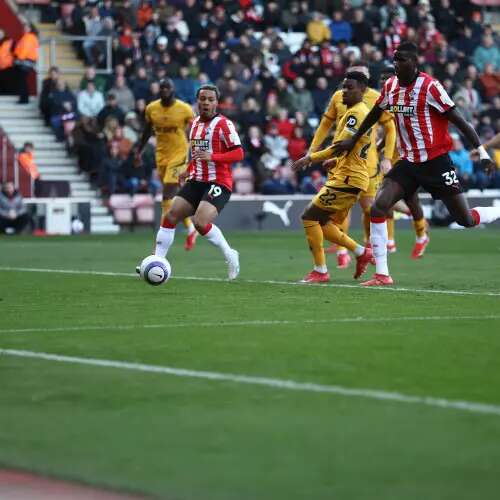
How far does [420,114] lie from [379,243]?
1315mm

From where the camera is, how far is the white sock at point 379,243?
1470cm

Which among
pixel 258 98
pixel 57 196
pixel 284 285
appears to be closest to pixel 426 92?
pixel 284 285

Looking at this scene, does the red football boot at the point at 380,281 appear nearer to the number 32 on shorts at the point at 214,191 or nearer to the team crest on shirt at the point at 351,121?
the team crest on shirt at the point at 351,121

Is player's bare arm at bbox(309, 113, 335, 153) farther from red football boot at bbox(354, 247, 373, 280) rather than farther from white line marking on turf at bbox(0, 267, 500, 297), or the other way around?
white line marking on turf at bbox(0, 267, 500, 297)

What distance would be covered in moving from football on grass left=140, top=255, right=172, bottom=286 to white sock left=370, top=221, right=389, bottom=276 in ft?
6.55

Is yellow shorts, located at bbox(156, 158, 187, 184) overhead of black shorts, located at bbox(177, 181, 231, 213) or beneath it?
beneath

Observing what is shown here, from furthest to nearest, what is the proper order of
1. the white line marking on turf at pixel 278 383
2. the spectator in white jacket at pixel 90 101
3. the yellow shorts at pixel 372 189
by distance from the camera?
1. the spectator in white jacket at pixel 90 101
2. the yellow shorts at pixel 372 189
3. the white line marking on turf at pixel 278 383

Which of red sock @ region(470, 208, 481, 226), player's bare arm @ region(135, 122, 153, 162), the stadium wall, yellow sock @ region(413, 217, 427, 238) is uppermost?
player's bare arm @ region(135, 122, 153, 162)

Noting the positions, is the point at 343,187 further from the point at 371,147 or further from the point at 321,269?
the point at 371,147

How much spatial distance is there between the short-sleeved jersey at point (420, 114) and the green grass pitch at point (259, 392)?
1.31 metres

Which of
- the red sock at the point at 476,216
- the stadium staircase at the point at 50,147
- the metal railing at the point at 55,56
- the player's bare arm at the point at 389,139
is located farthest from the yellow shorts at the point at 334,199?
the metal railing at the point at 55,56

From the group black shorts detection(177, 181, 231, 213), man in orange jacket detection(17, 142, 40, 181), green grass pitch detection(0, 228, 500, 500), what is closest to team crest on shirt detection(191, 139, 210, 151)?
black shorts detection(177, 181, 231, 213)

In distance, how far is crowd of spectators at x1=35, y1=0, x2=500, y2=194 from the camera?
1240 inches

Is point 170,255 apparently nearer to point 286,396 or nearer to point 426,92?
point 426,92
